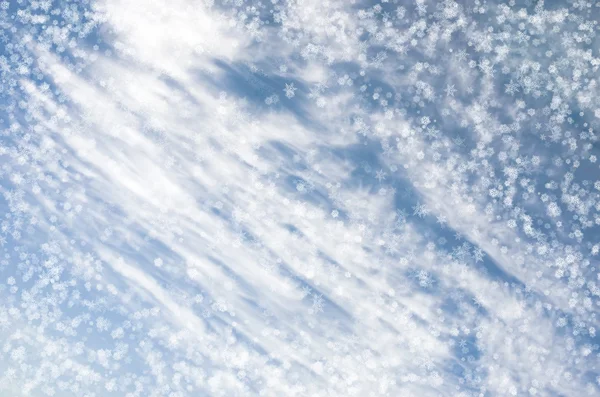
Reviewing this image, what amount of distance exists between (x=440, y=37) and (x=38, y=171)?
14.3 ft

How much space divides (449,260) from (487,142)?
1276mm

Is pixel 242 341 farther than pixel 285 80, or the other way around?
pixel 242 341

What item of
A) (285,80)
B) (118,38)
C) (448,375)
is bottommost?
(448,375)

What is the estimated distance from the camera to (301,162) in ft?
14.8

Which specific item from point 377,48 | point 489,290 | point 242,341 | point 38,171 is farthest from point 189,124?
point 489,290

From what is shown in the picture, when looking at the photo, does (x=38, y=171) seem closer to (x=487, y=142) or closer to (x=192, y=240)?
(x=192, y=240)

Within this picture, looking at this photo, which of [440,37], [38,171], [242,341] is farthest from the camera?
[242,341]

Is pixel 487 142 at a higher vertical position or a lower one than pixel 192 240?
higher

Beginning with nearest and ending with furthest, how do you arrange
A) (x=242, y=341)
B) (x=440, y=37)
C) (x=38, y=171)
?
1. (x=440, y=37)
2. (x=38, y=171)
3. (x=242, y=341)

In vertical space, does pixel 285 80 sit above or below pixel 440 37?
below

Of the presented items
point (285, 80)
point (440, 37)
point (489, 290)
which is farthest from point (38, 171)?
point (489, 290)

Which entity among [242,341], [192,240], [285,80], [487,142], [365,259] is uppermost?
[487,142]

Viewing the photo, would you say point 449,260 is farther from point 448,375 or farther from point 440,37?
point 440,37

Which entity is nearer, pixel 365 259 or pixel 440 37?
pixel 440 37
